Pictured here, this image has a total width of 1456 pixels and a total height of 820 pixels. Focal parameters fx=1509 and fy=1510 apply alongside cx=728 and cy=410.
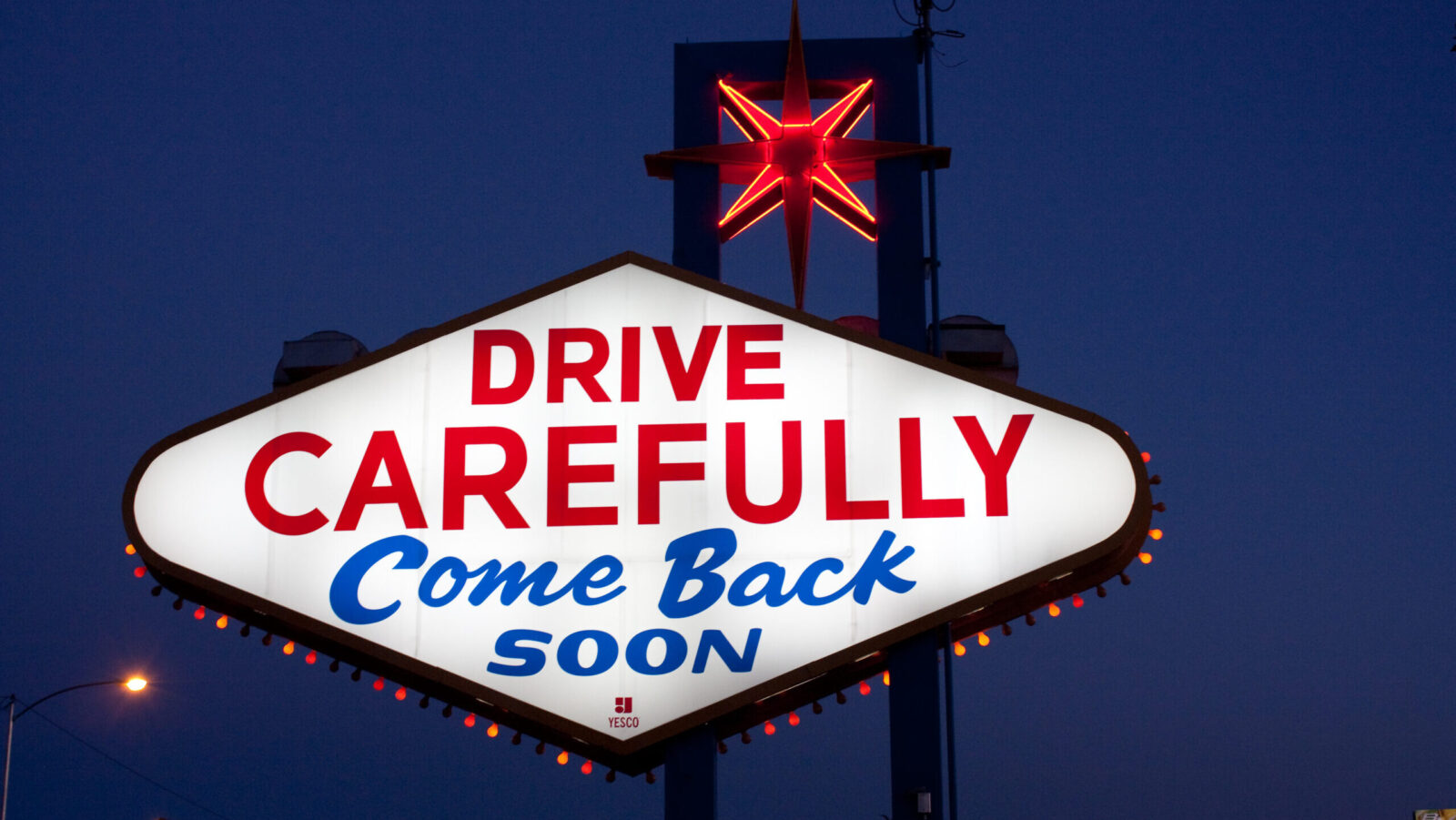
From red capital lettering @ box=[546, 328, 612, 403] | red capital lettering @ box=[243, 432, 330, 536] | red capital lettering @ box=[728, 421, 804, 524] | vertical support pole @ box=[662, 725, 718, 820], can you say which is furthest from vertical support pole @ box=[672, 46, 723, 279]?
vertical support pole @ box=[662, 725, 718, 820]

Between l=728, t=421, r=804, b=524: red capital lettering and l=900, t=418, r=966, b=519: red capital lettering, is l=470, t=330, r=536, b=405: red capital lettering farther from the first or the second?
l=900, t=418, r=966, b=519: red capital lettering

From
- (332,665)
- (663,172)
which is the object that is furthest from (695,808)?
(663,172)

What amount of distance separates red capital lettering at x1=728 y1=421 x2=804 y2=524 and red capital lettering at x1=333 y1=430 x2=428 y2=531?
99.6 inches

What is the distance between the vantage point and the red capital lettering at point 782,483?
11.9 metres

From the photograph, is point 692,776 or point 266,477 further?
point 266,477

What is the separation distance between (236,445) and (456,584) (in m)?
2.26

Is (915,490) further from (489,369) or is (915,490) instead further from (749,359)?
(489,369)

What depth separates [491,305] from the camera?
12.6 metres

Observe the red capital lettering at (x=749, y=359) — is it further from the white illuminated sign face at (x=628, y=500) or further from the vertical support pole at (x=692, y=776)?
the vertical support pole at (x=692, y=776)

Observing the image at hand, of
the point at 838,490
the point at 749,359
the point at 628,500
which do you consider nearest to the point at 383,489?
the point at 628,500

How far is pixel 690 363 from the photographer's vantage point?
40.6 ft

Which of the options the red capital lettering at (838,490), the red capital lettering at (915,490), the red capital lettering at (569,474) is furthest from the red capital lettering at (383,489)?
the red capital lettering at (915,490)

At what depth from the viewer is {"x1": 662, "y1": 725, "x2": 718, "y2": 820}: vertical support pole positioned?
11.2m

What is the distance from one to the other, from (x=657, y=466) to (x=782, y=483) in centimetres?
101
